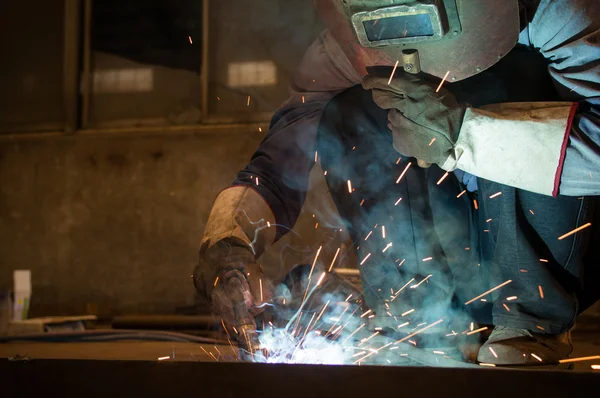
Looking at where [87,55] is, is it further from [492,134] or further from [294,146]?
[492,134]

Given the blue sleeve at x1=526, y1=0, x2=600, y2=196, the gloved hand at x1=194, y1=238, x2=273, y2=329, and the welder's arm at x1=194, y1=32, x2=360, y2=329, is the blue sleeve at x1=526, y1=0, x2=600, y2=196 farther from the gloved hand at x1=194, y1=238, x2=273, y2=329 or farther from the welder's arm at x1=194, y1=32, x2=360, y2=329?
the gloved hand at x1=194, y1=238, x2=273, y2=329

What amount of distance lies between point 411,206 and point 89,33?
113 inches

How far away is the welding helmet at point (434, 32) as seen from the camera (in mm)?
1257

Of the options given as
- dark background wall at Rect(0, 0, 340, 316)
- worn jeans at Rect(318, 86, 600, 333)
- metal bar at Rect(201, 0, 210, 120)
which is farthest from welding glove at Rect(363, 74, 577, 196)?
metal bar at Rect(201, 0, 210, 120)

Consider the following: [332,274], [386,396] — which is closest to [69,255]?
[332,274]

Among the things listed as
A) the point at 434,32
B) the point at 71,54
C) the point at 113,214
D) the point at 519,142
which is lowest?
the point at 113,214

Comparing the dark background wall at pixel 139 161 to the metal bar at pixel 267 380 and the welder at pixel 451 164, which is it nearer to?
the welder at pixel 451 164

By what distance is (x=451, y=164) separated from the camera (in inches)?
53.4

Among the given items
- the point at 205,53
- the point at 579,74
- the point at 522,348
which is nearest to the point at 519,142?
the point at 579,74

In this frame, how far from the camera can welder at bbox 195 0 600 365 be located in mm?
1280

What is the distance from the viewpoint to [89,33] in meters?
3.71

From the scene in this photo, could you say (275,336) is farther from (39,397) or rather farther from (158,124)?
(158,124)

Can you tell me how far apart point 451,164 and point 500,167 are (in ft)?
0.35

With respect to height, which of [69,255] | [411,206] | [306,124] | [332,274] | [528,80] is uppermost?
[528,80]
